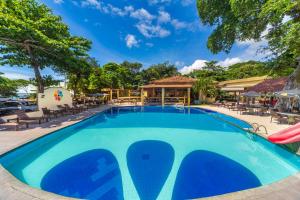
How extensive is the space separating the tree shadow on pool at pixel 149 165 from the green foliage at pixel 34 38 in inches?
398

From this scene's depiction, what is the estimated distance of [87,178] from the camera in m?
5.14

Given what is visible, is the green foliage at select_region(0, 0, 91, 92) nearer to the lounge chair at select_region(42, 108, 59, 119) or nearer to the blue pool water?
the lounge chair at select_region(42, 108, 59, 119)

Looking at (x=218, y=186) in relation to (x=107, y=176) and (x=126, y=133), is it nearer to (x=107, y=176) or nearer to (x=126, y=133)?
(x=107, y=176)

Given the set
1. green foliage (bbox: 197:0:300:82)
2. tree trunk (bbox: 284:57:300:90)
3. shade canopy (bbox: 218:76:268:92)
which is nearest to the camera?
green foliage (bbox: 197:0:300:82)

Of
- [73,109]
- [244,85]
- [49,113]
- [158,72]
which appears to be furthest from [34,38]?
[158,72]

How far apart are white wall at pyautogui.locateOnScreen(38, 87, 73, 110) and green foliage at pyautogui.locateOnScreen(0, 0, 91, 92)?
1.66 m

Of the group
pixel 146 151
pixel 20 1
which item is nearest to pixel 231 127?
pixel 146 151

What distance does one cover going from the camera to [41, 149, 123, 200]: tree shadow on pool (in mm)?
4379

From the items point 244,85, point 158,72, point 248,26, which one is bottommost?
point 244,85

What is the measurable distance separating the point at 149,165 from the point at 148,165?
0.12 feet

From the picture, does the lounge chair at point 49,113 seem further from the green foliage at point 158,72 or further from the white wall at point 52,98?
the green foliage at point 158,72

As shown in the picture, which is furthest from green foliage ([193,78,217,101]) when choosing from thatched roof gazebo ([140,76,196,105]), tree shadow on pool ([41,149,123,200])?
tree shadow on pool ([41,149,123,200])

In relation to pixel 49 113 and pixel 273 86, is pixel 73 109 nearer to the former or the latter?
pixel 49 113

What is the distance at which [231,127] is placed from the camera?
11094 mm
